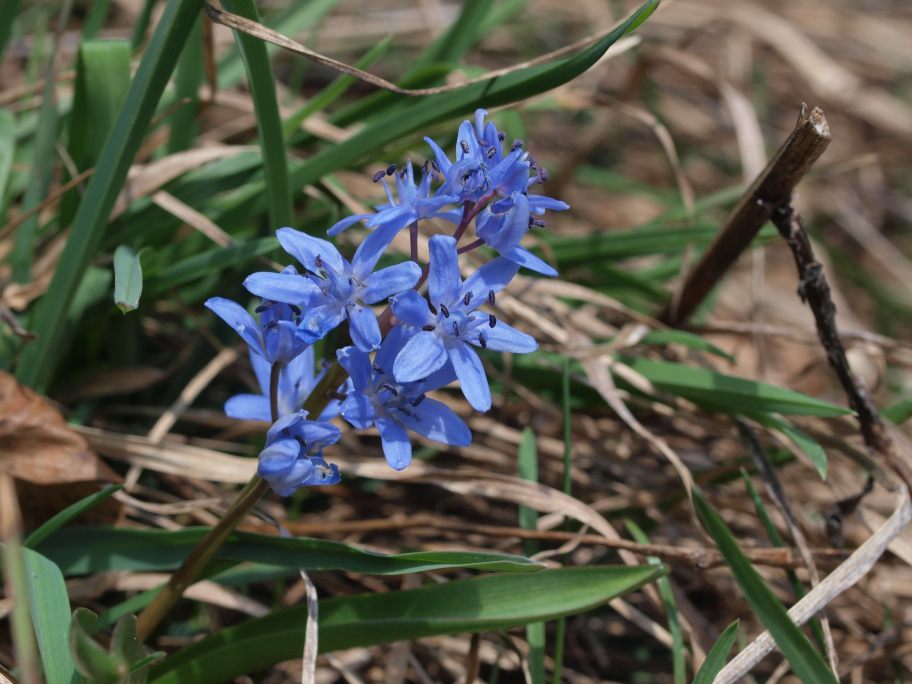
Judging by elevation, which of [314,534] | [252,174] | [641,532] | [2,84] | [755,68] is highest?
[755,68]

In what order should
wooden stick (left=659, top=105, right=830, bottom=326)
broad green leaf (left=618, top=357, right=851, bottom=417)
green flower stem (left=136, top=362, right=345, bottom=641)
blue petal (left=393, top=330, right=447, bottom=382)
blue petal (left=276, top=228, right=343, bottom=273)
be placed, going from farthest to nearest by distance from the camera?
broad green leaf (left=618, top=357, right=851, bottom=417), wooden stick (left=659, top=105, right=830, bottom=326), green flower stem (left=136, top=362, right=345, bottom=641), blue petal (left=276, top=228, right=343, bottom=273), blue petal (left=393, top=330, right=447, bottom=382)

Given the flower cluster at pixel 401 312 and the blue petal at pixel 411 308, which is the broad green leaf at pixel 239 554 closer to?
the flower cluster at pixel 401 312

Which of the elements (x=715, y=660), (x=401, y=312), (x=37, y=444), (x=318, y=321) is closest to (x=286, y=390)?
(x=318, y=321)

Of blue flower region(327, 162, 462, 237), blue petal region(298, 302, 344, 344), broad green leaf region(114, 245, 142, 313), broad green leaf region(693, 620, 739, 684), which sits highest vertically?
blue flower region(327, 162, 462, 237)

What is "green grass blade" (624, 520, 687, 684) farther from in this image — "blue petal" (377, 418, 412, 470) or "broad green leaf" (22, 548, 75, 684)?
"broad green leaf" (22, 548, 75, 684)

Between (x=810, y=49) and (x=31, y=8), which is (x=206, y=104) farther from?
(x=810, y=49)

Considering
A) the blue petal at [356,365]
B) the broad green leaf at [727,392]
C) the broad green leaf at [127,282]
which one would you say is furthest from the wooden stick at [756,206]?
the broad green leaf at [127,282]

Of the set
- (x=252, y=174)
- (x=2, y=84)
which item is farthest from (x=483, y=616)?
(x=2, y=84)

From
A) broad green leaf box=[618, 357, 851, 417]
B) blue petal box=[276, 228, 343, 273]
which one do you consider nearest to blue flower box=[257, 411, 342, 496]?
blue petal box=[276, 228, 343, 273]
